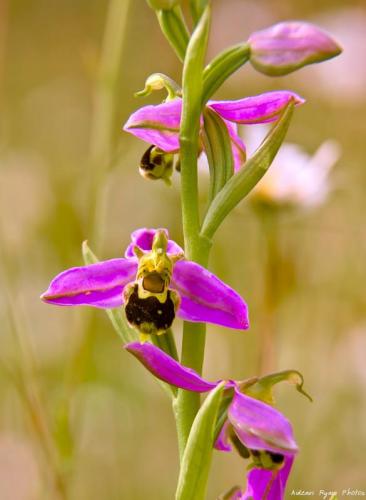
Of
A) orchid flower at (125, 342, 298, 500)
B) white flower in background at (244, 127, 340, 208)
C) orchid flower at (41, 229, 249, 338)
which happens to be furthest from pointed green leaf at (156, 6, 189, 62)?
white flower in background at (244, 127, 340, 208)

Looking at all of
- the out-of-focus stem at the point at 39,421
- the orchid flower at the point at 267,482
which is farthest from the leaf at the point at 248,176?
the out-of-focus stem at the point at 39,421

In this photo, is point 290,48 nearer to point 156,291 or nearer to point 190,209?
point 190,209

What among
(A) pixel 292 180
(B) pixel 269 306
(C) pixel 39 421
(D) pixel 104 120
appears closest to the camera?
(C) pixel 39 421

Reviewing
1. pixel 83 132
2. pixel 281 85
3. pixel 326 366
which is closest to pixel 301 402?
pixel 326 366

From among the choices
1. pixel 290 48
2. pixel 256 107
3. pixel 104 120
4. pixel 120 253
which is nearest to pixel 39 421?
pixel 104 120

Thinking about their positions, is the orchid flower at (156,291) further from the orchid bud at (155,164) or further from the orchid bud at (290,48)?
the orchid bud at (290,48)

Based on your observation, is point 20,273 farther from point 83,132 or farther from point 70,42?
point 70,42
